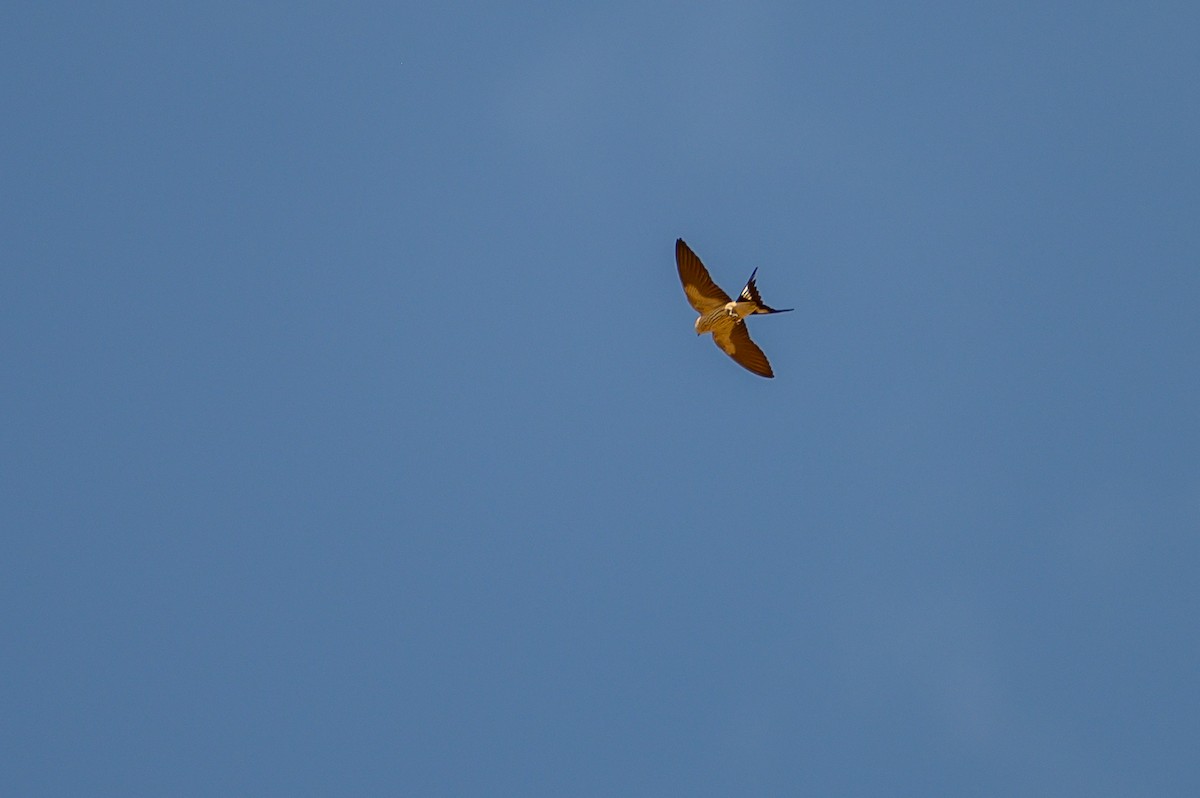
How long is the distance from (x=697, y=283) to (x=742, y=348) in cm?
128

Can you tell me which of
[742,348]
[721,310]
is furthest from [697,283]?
[742,348]

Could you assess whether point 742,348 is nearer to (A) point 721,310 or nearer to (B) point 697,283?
(A) point 721,310

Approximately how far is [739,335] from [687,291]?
100 centimetres

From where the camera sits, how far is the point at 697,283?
15.6 meters

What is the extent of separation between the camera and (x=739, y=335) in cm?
1616

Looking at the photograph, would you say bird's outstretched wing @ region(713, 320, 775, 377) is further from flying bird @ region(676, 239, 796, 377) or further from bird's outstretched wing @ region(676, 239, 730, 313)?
bird's outstretched wing @ region(676, 239, 730, 313)

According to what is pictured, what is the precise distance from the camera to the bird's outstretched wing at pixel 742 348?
1611 cm

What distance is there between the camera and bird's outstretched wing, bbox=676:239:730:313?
15.4m

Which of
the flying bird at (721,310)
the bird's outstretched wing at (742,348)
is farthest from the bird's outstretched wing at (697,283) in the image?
the bird's outstretched wing at (742,348)

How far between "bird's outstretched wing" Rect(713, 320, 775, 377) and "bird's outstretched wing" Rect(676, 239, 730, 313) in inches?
18.6

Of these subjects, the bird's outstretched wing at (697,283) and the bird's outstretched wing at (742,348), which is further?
the bird's outstretched wing at (742,348)

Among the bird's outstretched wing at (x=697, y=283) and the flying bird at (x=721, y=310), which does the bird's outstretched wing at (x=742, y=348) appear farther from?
the bird's outstretched wing at (x=697, y=283)

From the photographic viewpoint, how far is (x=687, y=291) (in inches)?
619

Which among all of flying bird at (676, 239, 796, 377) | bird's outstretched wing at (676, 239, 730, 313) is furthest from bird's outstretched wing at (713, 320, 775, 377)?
bird's outstretched wing at (676, 239, 730, 313)
